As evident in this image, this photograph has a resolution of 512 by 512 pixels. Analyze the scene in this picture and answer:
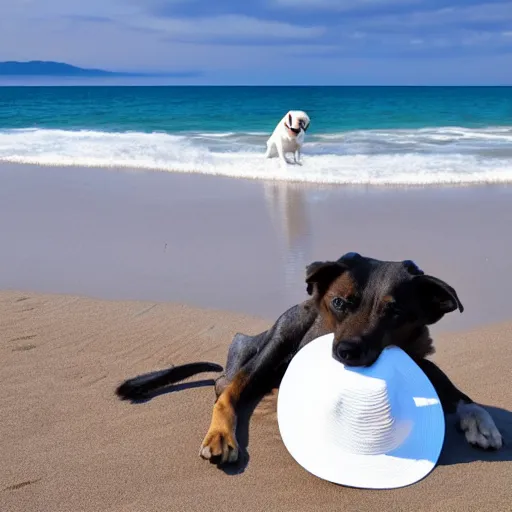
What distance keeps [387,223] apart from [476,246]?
157 centimetres

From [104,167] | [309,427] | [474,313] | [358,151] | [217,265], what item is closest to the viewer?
[309,427]

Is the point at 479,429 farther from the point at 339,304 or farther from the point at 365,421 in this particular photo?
the point at 339,304

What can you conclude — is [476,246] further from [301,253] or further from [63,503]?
[63,503]

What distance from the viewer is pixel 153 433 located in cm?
422

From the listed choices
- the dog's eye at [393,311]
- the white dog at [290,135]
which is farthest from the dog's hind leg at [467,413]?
the white dog at [290,135]

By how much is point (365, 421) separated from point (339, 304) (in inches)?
22.7

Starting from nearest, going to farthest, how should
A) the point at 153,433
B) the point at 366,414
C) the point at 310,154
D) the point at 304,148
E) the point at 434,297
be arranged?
the point at 366,414
the point at 434,297
the point at 153,433
the point at 310,154
the point at 304,148

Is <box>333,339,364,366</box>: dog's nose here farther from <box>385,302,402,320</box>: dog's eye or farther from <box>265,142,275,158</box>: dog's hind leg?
<box>265,142,275,158</box>: dog's hind leg

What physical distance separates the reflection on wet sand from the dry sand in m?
1.57

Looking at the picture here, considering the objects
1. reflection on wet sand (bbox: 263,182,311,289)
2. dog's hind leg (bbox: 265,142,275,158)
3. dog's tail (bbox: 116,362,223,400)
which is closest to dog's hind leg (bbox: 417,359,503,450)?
dog's tail (bbox: 116,362,223,400)

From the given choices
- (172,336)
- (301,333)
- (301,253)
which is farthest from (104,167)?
(301,333)

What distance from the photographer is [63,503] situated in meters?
3.48

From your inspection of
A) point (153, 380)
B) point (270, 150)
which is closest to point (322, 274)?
point (153, 380)

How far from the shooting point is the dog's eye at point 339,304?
3.67 metres
